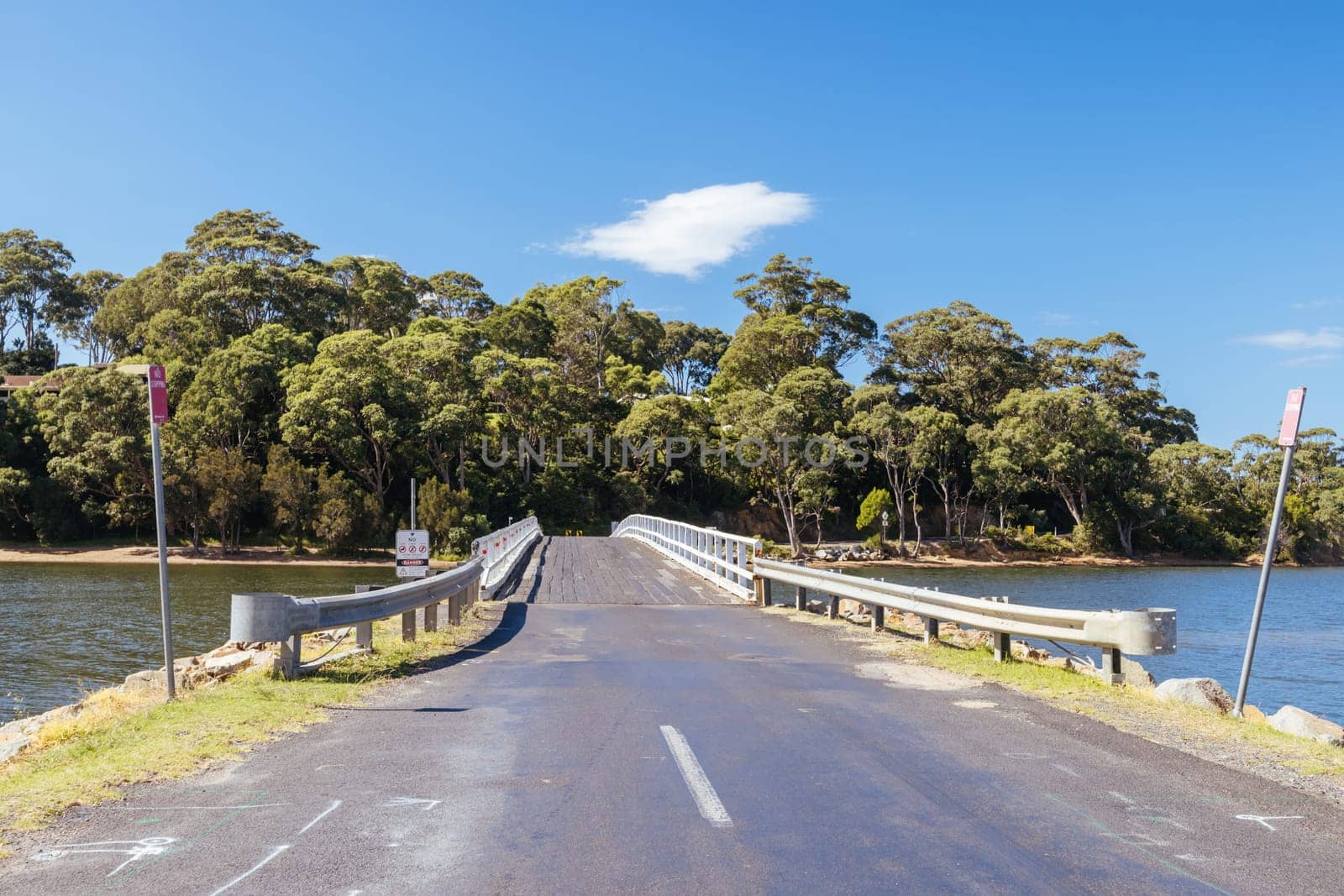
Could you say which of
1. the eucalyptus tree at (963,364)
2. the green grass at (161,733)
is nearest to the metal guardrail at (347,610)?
the green grass at (161,733)

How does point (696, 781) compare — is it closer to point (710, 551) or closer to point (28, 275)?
point (710, 551)

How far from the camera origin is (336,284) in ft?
240

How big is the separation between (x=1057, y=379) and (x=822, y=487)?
27041 millimetres

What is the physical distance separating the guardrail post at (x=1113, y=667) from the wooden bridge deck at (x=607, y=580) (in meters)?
10.5

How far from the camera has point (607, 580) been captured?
79.6 feet

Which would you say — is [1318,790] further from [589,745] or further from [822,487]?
[822,487]

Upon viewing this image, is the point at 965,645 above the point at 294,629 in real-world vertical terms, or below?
below

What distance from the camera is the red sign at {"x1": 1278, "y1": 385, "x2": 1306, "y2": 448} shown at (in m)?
9.88

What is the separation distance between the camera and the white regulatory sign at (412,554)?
15734 millimetres

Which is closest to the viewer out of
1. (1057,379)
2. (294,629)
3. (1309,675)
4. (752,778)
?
(752,778)

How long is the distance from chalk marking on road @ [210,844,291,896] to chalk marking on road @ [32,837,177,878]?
0.57 meters

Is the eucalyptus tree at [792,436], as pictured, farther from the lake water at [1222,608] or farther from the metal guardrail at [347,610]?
the metal guardrail at [347,610]

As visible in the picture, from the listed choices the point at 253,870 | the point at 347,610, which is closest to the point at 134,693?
the point at 347,610

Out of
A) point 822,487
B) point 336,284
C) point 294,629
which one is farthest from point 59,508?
point 294,629
